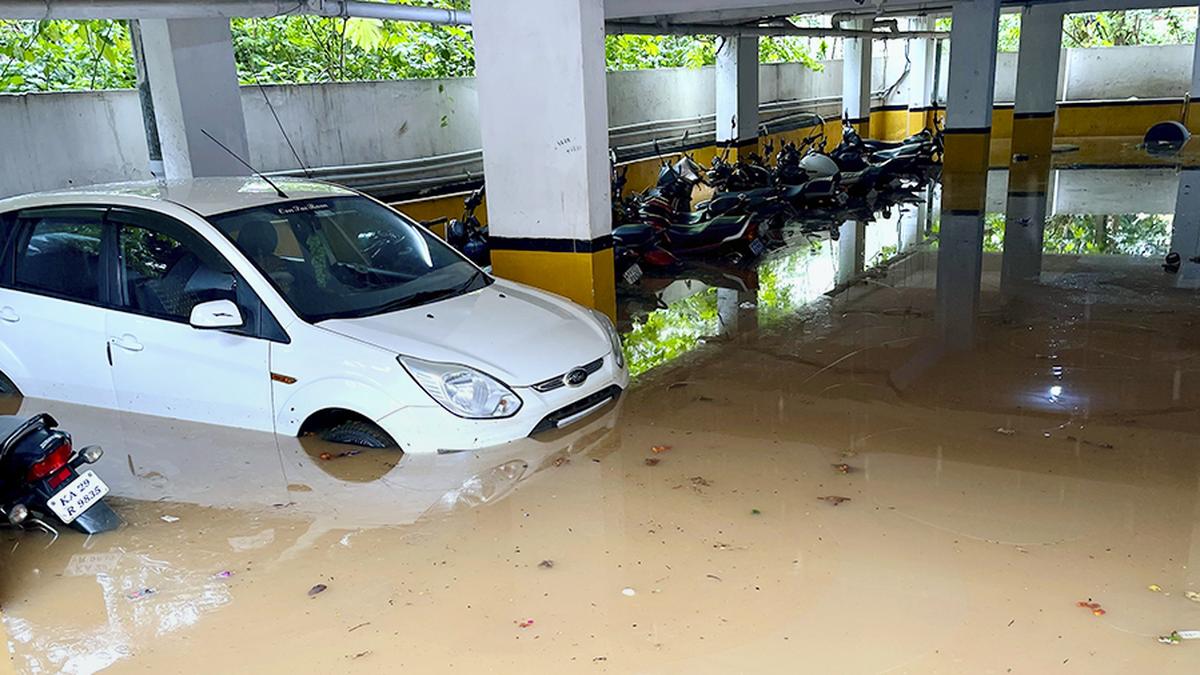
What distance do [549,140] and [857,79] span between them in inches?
642

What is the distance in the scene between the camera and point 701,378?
575cm

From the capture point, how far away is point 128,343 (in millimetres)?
4723

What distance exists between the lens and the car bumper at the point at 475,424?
425cm

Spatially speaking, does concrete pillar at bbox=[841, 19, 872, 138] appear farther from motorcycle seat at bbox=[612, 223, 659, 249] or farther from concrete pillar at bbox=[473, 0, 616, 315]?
concrete pillar at bbox=[473, 0, 616, 315]

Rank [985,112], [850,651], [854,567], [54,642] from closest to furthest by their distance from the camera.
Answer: [850,651]
[54,642]
[854,567]
[985,112]

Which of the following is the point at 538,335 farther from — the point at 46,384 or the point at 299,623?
the point at 46,384

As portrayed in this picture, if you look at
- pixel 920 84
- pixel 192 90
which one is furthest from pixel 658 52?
pixel 192 90

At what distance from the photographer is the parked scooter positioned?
847 centimetres

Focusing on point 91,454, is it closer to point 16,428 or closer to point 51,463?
point 51,463

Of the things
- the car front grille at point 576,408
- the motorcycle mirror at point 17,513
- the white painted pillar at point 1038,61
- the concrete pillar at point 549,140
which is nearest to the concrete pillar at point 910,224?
the concrete pillar at point 549,140

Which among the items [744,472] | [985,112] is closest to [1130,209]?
[985,112]

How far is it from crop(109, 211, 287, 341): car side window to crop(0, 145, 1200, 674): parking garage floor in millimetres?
672

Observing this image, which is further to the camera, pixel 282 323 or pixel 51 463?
pixel 282 323

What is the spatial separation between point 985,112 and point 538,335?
43.5 feet
